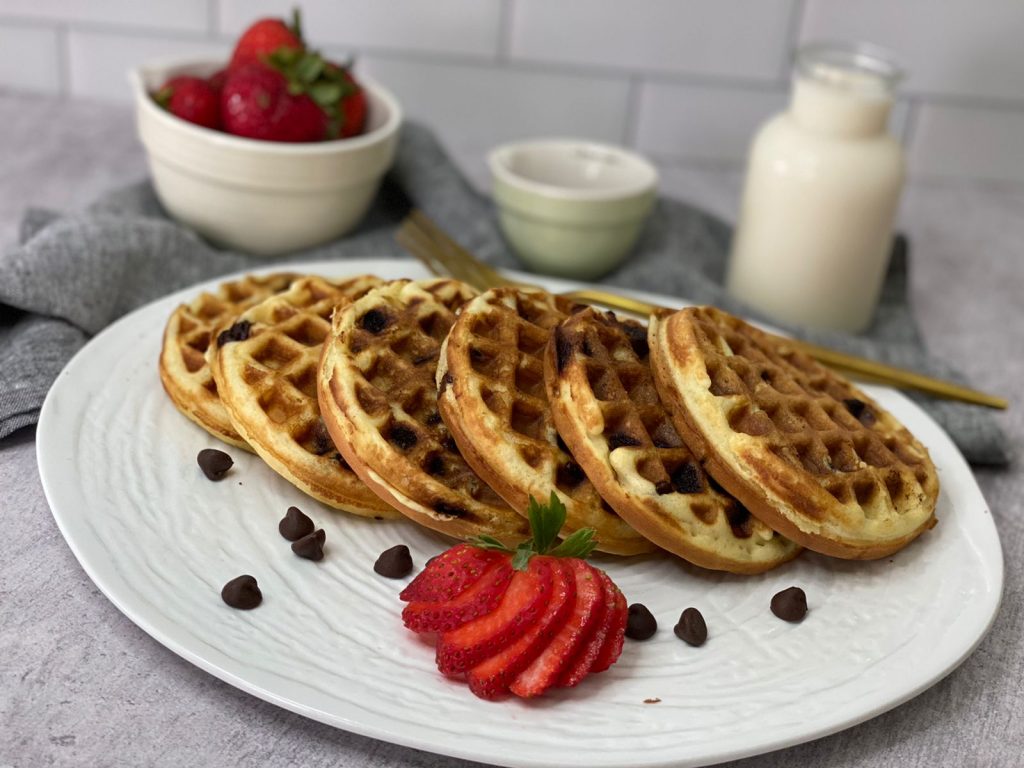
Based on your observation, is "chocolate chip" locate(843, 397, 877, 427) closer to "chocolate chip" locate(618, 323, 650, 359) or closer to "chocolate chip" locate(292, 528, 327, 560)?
"chocolate chip" locate(618, 323, 650, 359)

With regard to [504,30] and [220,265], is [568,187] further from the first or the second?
[220,265]

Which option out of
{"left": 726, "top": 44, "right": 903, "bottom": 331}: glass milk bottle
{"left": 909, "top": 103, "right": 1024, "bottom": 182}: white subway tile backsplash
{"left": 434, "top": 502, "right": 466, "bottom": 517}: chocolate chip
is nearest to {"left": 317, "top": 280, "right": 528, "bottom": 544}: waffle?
{"left": 434, "top": 502, "right": 466, "bottom": 517}: chocolate chip

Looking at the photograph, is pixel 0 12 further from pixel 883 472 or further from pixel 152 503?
pixel 883 472

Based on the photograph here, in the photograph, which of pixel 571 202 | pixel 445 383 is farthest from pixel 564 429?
pixel 571 202

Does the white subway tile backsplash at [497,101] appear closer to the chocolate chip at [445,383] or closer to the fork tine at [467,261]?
the fork tine at [467,261]

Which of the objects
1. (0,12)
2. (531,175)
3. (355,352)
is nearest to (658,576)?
(355,352)

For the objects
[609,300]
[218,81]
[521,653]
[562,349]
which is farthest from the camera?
[218,81]

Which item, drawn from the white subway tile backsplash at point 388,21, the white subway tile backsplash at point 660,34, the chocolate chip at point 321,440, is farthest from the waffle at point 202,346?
the white subway tile backsplash at point 660,34
